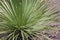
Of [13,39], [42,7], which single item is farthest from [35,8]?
[13,39]

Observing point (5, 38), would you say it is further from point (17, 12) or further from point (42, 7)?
point (42, 7)

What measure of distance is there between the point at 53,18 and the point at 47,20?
8 centimetres

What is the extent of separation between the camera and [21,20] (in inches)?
96.9

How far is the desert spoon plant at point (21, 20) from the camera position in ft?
8.03

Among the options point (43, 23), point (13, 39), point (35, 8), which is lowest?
point (13, 39)

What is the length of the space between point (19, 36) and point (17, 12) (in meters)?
0.28

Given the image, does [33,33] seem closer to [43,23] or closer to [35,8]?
[43,23]

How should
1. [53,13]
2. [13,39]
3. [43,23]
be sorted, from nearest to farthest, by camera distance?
[13,39] < [43,23] < [53,13]

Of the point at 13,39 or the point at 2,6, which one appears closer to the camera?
the point at 13,39

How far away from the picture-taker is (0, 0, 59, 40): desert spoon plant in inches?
96.3

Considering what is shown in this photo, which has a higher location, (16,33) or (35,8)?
(35,8)

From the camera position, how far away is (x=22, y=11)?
247 cm

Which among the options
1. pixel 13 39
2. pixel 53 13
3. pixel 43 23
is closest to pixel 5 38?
pixel 13 39

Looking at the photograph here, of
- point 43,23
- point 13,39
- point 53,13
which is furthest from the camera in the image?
point 53,13
